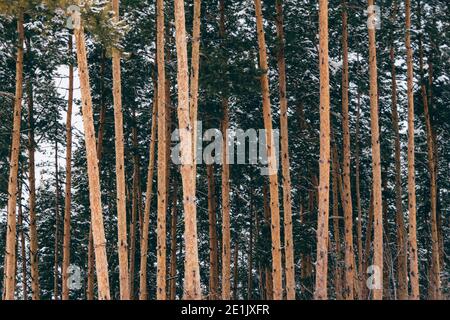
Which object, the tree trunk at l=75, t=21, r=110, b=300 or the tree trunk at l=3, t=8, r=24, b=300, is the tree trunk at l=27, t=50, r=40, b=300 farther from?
the tree trunk at l=75, t=21, r=110, b=300

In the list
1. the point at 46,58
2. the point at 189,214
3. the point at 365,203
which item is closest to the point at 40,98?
the point at 46,58

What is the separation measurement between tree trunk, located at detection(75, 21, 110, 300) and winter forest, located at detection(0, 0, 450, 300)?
0.03 metres

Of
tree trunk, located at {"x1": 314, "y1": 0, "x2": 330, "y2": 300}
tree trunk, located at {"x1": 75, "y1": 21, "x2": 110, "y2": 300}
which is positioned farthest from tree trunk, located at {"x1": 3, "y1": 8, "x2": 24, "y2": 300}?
tree trunk, located at {"x1": 314, "y1": 0, "x2": 330, "y2": 300}

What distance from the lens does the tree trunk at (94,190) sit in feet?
38.8

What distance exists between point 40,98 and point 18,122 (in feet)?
21.2

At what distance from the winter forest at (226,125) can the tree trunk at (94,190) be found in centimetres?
3

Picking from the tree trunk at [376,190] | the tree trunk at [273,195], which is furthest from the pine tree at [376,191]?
the tree trunk at [273,195]

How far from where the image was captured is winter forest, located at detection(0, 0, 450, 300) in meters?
14.0

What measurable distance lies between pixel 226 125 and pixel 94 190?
8886mm

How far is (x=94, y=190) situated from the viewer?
39.4ft

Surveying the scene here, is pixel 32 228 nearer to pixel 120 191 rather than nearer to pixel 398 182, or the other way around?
pixel 120 191

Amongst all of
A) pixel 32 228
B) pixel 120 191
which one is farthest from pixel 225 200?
pixel 32 228

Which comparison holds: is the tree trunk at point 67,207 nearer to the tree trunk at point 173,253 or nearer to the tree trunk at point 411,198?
the tree trunk at point 173,253

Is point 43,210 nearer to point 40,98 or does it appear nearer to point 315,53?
point 40,98
